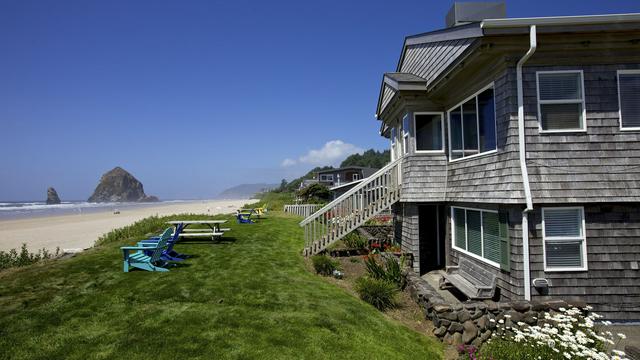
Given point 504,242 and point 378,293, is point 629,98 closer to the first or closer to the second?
point 504,242

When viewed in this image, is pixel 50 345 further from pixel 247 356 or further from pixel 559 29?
pixel 559 29

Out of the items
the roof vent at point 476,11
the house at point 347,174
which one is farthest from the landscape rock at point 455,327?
the house at point 347,174

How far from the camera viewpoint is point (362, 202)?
34.8ft

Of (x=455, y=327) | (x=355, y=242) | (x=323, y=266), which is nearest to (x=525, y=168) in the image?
(x=455, y=327)

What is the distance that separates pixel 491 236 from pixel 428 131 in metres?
4.08

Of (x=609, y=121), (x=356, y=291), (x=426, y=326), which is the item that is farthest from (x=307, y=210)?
(x=609, y=121)

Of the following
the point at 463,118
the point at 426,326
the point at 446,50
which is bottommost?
the point at 426,326

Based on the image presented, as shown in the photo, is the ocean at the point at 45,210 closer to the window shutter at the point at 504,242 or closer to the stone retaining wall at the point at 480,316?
the stone retaining wall at the point at 480,316

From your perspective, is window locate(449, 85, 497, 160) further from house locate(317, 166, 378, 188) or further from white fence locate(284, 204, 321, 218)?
house locate(317, 166, 378, 188)

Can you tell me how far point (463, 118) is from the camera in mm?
8797

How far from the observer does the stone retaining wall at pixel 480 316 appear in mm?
6102

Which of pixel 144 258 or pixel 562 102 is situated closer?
pixel 562 102

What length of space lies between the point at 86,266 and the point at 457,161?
11.1m

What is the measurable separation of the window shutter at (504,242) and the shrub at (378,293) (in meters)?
2.58
